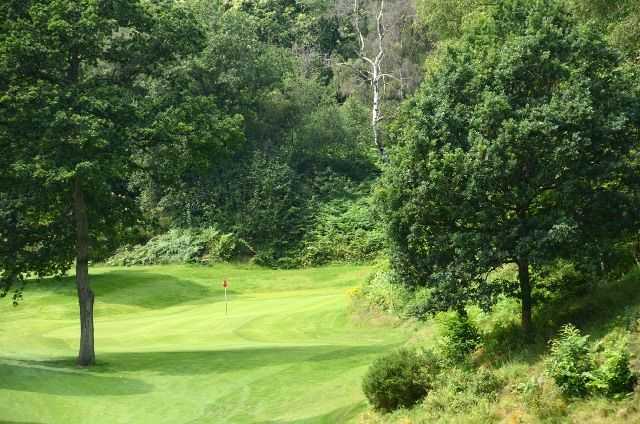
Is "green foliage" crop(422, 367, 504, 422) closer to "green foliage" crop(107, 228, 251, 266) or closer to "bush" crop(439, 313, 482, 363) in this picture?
"bush" crop(439, 313, 482, 363)

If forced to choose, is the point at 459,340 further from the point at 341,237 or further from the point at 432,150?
the point at 341,237

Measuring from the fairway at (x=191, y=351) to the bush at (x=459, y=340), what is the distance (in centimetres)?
239

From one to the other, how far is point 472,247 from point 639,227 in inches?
129

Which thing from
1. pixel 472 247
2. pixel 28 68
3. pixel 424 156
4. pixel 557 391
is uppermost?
pixel 28 68

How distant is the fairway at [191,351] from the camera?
21.2 metres

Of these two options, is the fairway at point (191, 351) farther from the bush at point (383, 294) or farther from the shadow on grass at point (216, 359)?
the bush at point (383, 294)

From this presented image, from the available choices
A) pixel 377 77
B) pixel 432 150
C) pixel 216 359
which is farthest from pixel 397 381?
pixel 377 77

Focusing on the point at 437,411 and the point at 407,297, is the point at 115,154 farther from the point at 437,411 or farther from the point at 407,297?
the point at 437,411

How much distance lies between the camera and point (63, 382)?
2450 centimetres

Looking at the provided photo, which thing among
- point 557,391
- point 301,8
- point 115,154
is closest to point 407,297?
point 115,154

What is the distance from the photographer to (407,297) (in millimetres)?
31297

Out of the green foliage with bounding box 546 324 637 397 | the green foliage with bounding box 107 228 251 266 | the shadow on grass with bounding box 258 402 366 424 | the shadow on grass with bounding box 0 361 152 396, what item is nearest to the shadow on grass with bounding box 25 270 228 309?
the green foliage with bounding box 107 228 251 266

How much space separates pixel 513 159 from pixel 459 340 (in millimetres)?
4839

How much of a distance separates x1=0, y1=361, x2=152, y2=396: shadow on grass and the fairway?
0.12 feet
